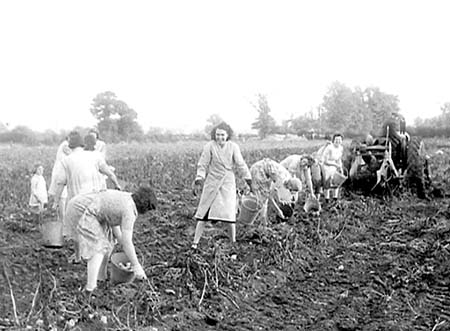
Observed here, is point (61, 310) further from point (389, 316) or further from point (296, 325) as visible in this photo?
point (389, 316)

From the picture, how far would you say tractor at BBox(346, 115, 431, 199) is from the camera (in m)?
9.37

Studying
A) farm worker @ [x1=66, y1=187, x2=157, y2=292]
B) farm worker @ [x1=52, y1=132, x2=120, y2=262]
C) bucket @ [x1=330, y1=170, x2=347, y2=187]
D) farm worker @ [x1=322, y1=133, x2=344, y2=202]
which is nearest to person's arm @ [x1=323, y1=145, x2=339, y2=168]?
farm worker @ [x1=322, y1=133, x2=344, y2=202]

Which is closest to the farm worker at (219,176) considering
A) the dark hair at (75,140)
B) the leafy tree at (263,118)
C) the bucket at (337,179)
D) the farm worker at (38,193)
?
the dark hair at (75,140)

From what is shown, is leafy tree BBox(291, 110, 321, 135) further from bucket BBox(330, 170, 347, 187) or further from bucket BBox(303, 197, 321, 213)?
bucket BBox(303, 197, 321, 213)

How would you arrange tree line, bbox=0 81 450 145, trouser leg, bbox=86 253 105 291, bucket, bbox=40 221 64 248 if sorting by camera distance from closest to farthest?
trouser leg, bbox=86 253 105 291, bucket, bbox=40 221 64 248, tree line, bbox=0 81 450 145

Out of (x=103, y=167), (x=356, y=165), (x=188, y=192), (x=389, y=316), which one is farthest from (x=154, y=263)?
(x=188, y=192)

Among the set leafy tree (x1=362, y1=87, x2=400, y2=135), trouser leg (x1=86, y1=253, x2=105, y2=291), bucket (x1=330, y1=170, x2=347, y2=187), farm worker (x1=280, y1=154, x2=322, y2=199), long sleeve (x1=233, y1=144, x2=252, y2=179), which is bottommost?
trouser leg (x1=86, y1=253, x2=105, y2=291)

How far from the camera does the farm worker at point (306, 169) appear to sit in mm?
7969

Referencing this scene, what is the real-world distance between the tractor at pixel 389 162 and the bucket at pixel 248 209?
3071 mm

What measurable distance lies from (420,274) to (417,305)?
802mm

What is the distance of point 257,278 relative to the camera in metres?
5.05

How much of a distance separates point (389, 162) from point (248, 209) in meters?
3.34

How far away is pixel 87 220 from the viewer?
447cm

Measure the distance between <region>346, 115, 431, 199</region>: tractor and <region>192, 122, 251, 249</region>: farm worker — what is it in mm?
3915
